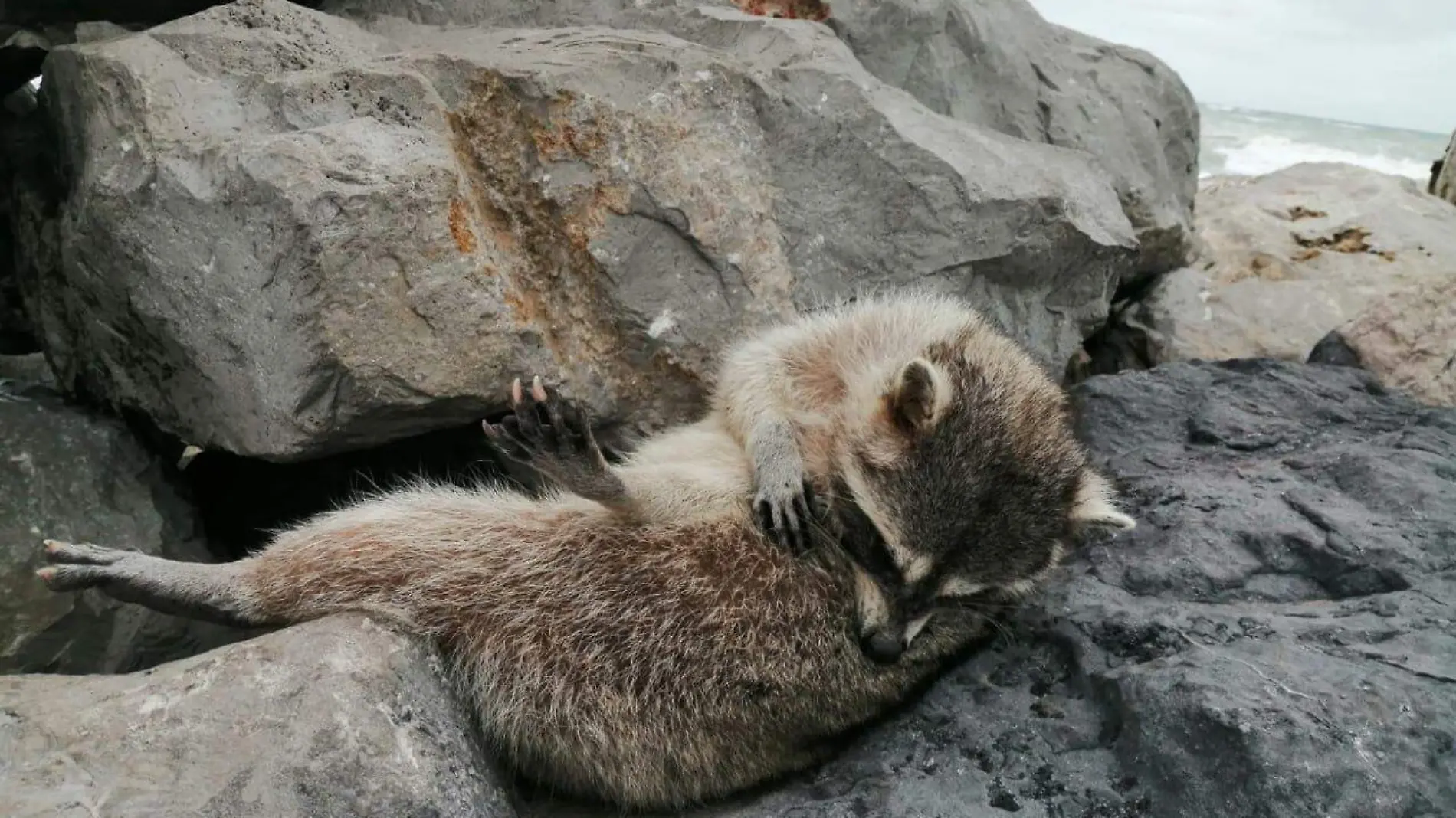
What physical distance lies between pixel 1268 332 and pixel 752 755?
476 cm

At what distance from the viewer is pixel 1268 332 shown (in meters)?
6.89

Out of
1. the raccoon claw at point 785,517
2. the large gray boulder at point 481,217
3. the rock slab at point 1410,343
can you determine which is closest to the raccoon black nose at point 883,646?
the raccoon claw at point 785,517

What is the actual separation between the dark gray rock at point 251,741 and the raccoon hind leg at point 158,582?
36 centimetres

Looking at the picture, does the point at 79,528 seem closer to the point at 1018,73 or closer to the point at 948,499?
the point at 948,499

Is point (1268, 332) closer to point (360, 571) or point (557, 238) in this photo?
point (557, 238)

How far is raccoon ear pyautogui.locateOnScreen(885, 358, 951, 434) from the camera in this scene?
158 inches

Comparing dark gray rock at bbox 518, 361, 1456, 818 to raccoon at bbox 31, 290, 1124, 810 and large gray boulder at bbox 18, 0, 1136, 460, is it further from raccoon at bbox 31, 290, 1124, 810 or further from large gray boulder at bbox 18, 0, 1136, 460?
large gray boulder at bbox 18, 0, 1136, 460

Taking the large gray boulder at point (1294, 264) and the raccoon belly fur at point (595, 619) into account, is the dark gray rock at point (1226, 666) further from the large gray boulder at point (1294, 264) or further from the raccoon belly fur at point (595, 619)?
the large gray boulder at point (1294, 264)

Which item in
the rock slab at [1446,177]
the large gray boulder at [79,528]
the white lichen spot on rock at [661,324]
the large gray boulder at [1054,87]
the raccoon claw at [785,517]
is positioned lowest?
the large gray boulder at [79,528]

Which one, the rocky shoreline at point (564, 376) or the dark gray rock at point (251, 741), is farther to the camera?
the rocky shoreline at point (564, 376)

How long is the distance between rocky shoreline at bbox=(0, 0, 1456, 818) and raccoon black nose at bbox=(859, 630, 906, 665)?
0.28 metres

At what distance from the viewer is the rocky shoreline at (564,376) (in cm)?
318

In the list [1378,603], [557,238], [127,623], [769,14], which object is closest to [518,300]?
[557,238]

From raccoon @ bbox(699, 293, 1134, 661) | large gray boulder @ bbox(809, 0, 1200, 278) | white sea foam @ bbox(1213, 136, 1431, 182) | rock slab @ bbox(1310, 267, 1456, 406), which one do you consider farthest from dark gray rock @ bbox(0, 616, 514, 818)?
white sea foam @ bbox(1213, 136, 1431, 182)
